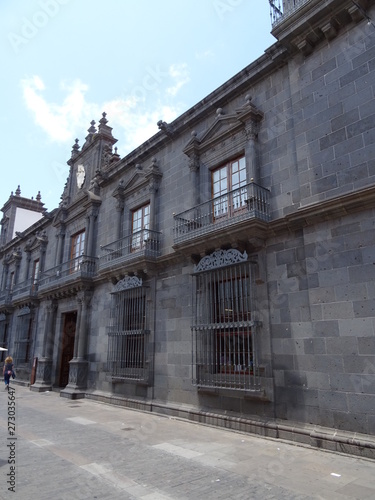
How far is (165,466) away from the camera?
5164 mm

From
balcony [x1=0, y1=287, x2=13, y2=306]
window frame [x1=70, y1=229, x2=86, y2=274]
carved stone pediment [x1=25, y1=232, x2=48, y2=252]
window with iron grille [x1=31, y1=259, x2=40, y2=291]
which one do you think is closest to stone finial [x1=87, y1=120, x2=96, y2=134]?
window frame [x1=70, y1=229, x2=86, y2=274]

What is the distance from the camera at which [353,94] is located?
22.7ft

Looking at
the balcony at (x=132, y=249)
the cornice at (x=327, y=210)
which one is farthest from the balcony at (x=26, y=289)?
the cornice at (x=327, y=210)

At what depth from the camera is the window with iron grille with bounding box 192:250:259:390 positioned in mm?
7719

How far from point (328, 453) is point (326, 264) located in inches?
123

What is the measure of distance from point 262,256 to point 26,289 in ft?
48.8

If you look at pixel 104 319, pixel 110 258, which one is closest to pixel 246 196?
pixel 110 258

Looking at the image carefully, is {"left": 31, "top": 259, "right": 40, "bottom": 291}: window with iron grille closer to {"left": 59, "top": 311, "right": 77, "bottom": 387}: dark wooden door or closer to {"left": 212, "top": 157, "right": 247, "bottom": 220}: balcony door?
{"left": 59, "top": 311, "right": 77, "bottom": 387}: dark wooden door

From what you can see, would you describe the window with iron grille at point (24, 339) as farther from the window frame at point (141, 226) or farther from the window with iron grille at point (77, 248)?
the window frame at point (141, 226)

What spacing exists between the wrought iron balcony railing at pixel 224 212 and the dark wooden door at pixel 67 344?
8.07 m

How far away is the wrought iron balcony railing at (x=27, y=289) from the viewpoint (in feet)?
58.2

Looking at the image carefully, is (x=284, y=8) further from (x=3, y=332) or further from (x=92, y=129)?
(x=3, y=332)

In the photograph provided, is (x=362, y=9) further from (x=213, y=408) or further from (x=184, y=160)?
(x=213, y=408)

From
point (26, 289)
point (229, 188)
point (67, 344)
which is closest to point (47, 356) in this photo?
point (67, 344)
